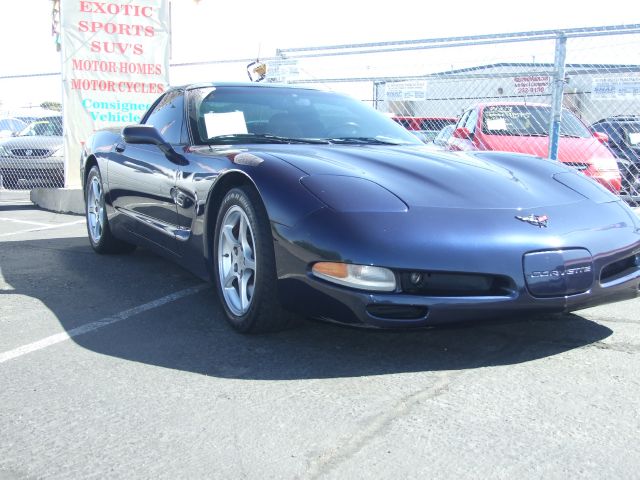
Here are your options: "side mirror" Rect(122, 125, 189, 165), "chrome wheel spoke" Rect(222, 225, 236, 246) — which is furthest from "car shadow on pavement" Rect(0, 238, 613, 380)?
"side mirror" Rect(122, 125, 189, 165)

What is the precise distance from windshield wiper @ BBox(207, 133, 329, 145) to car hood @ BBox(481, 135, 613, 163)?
4200 mm

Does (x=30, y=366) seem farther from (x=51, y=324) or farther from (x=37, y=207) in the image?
(x=37, y=207)

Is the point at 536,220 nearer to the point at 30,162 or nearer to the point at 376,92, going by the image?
the point at 376,92

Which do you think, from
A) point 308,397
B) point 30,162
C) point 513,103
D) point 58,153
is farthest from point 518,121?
point 30,162

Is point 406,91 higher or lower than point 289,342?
higher

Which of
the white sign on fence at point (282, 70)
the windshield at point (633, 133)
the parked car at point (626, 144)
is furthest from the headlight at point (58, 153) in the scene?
the windshield at point (633, 133)

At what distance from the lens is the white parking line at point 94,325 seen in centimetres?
314

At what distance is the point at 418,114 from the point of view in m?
8.88

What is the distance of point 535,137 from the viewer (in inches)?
A: 301

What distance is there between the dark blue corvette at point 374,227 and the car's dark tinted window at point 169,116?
17cm

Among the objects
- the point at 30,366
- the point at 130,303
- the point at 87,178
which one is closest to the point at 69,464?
the point at 30,366

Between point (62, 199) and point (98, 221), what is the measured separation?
11.4 feet

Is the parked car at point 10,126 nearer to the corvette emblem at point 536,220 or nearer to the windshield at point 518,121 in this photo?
the windshield at point 518,121

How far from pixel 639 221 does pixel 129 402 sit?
7.90 feet
